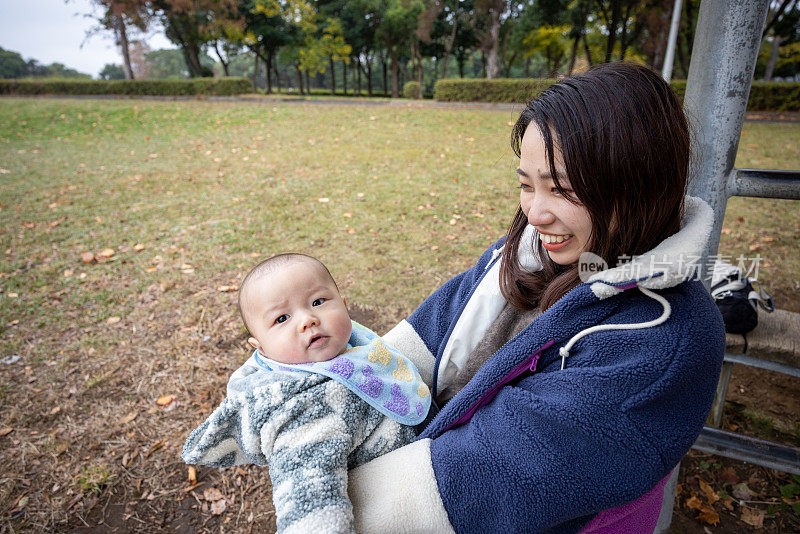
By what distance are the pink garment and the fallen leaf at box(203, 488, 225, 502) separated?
79.8 inches

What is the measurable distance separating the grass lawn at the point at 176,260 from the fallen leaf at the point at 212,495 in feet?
0.04

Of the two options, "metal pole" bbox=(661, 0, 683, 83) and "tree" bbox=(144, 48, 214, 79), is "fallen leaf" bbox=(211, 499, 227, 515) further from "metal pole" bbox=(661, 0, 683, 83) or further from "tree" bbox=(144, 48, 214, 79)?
"tree" bbox=(144, 48, 214, 79)

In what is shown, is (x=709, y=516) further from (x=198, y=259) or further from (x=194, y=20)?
(x=194, y=20)

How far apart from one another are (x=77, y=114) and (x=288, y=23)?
Answer: 20.2 meters

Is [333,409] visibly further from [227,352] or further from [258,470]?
[227,352]

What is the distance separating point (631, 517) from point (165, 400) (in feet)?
9.50

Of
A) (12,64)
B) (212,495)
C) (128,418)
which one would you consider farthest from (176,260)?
(12,64)

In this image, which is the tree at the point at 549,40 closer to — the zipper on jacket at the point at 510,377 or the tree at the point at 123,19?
the tree at the point at 123,19

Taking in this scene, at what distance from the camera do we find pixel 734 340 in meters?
2.43

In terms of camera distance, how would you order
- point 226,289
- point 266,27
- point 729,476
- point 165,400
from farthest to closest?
point 266,27
point 226,289
point 165,400
point 729,476

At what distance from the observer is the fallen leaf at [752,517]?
2.33 metres

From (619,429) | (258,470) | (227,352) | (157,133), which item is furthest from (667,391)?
(157,133)

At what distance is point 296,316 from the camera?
4.64ft


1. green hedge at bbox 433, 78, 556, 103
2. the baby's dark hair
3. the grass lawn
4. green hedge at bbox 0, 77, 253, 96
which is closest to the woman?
the baby's dark hair
